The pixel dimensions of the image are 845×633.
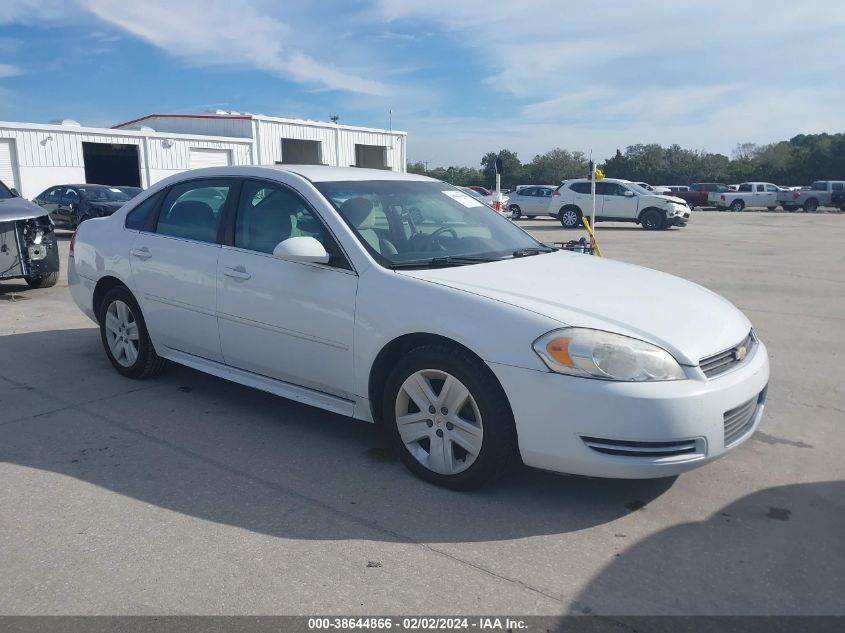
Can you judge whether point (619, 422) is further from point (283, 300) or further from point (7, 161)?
point (7, 161)

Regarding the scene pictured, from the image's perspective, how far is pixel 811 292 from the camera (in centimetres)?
1020

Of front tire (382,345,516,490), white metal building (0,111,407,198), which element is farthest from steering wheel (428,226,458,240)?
white metal building (0,111,407,198)

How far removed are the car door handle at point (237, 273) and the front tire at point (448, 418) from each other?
4.15ft

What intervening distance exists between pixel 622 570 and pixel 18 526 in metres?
2.69

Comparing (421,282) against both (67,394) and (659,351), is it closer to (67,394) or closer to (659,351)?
(659,351)

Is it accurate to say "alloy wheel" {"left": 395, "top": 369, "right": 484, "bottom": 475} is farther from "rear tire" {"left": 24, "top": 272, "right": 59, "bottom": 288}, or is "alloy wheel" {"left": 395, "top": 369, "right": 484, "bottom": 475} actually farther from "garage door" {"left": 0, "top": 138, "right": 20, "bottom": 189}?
"garage door" {"left": 0, "top": 138, "right": 20, "bottom": 189}

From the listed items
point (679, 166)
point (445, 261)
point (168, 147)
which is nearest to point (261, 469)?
point (445, 261)

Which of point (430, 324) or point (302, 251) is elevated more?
point (302, 251)

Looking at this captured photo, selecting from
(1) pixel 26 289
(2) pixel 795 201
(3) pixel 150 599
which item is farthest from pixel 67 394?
(2) pixel 795 201

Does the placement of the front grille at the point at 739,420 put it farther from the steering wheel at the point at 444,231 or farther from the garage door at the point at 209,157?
the garage door at the point at 209,157

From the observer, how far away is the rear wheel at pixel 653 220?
937 inches

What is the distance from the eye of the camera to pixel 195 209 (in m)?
5.04

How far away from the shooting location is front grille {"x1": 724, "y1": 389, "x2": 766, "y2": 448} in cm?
341

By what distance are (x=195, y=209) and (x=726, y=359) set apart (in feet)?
11.5
